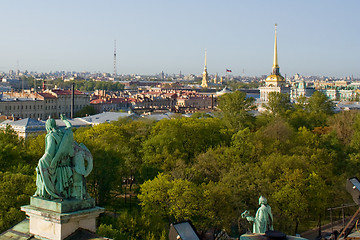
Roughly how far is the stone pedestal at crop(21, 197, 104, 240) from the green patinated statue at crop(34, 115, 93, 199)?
0.14 m

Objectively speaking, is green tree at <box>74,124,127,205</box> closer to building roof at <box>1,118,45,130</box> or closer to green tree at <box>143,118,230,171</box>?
green tree at <box>143,118,230,171</box>

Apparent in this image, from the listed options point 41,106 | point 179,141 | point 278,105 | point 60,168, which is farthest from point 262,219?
point 41,106

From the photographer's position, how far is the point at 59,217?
7457 millimetres

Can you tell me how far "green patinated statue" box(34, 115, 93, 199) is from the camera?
7844mm

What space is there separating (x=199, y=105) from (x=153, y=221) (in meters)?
101

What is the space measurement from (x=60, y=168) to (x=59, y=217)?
81 centimetres

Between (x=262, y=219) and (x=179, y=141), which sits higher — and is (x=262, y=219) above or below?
above

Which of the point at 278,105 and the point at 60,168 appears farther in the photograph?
the point at 278,105

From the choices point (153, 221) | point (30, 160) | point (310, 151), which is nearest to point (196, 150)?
point (310, 151)

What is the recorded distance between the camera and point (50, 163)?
310 inches

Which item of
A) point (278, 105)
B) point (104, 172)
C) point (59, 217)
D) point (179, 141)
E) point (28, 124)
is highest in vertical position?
point (59, 217)

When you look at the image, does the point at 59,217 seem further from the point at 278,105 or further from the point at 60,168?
the point at 278,105

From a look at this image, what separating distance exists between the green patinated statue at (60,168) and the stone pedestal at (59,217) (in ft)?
0.46

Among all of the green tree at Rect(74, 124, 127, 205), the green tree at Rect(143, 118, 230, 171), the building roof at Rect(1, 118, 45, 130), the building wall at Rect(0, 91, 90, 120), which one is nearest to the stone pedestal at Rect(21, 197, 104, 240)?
the green tree at Rect(74, 124, 127, 205)
